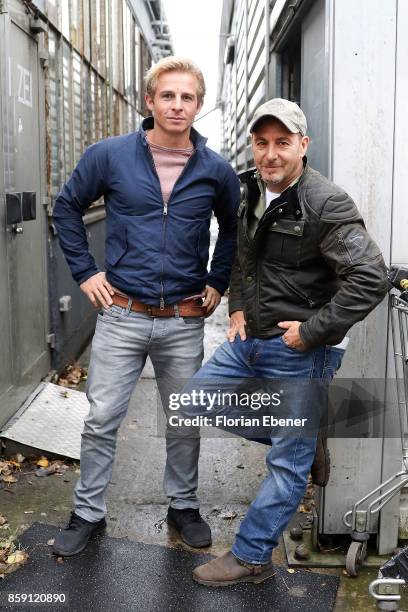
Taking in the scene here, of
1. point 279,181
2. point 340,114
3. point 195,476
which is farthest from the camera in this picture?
point 195,476

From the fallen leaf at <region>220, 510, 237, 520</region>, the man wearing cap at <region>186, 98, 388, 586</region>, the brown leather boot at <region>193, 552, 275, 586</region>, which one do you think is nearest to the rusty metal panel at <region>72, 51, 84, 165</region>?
the fallen leaf at <region>220, 510, 237, 520</region>

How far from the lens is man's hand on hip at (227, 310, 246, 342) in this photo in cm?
327

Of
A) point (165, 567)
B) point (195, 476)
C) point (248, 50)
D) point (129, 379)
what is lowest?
point (165, 567)

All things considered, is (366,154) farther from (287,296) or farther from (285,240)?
(287,296)

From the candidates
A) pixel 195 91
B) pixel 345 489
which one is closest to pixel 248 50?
pixel 195 91

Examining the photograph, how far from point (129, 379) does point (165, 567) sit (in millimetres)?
865

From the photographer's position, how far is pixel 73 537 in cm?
356

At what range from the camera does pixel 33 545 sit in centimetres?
361

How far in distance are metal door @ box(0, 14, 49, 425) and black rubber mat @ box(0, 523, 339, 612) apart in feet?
4.94

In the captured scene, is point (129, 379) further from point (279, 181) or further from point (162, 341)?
point (279, 181)

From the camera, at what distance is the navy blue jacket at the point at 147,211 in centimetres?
338

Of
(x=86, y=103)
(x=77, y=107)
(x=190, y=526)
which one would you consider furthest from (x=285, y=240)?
(x=86, y=103)

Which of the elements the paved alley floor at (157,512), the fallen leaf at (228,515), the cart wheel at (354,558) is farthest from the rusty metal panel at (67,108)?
the cart wheel at (354,558)

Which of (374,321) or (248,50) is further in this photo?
(248,50)
